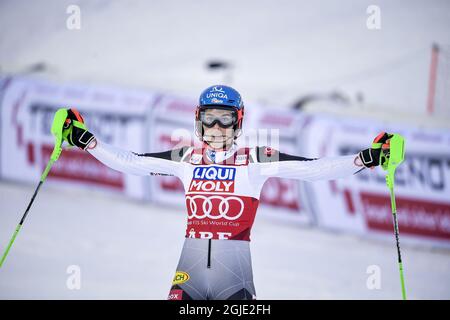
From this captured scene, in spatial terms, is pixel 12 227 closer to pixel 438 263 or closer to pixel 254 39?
pixel 438 263

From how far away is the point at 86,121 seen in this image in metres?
13.7

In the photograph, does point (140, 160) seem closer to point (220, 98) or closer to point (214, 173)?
point (214, 173)

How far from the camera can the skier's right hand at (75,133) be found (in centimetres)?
509

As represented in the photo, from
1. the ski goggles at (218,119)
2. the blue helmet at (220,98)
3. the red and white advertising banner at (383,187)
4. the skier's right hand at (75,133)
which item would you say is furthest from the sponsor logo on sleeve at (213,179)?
the red and white advertising banner at (383,187)

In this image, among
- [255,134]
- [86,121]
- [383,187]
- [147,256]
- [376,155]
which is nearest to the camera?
[376,155]

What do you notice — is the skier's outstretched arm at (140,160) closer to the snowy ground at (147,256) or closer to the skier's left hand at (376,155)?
the skier's left hand at (376,155)

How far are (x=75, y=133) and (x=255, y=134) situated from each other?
272 inches

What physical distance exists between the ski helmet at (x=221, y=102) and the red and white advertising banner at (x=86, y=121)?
854cm

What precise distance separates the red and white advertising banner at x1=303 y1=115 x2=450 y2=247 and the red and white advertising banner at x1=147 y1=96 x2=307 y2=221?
40 centimetres

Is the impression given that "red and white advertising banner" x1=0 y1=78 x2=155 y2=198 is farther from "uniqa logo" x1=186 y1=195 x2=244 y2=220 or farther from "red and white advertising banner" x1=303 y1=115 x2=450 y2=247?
"uniqa logo" x1=186 y1=195 x2=244 y2=220

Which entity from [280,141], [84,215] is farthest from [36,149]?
[280,141]

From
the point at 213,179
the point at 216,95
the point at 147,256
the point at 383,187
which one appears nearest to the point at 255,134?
the point at 383,187

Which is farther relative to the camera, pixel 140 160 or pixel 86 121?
pixel 86 121

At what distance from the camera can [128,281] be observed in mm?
8531
